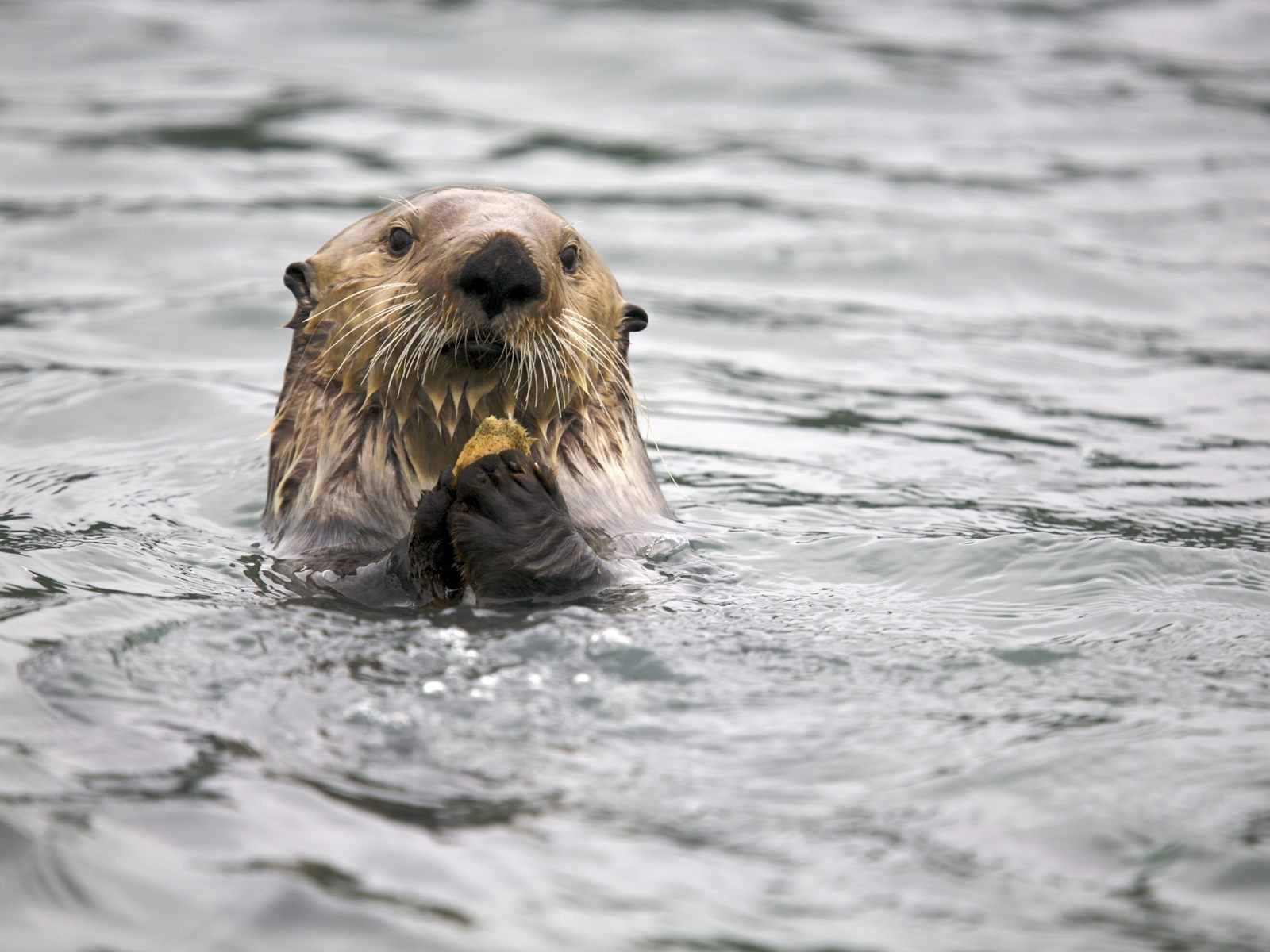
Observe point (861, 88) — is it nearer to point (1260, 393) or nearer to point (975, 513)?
point (1260, 393)

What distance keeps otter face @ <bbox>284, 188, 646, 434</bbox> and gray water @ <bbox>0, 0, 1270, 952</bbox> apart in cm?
63

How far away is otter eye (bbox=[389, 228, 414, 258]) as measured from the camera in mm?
4414

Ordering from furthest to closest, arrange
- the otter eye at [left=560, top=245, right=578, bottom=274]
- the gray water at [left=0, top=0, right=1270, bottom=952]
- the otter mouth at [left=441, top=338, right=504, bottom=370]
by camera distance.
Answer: the otter eye at [left=560, top=245, right=578, bottom=274]
the otter mouth at [left=441, top=338, right=504, bottom=370]
the gray water at [left=0, top=0, right=1270, bottom=952]

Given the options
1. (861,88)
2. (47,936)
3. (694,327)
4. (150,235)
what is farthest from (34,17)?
(47,936)

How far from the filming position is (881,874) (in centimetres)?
284

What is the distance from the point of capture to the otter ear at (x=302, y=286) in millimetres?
4660

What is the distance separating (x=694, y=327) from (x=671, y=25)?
7070 mm

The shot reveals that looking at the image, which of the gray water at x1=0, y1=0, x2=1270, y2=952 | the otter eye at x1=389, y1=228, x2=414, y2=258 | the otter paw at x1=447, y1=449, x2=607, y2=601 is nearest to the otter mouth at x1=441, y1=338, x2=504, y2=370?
the otter paw at x1=447, y1=449, x2=607, y2=601

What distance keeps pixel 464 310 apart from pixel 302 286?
3.05 feet

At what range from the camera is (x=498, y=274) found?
393 centimetres

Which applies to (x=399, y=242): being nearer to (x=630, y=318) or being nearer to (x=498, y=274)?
(x=498, y=274)

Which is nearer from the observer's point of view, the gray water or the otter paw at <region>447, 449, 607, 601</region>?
the gray water

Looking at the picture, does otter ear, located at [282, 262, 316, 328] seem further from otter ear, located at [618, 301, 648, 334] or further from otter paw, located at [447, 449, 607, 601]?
otter paw, located at [447, 449, 607, 601]

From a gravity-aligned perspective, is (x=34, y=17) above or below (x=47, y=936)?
above
